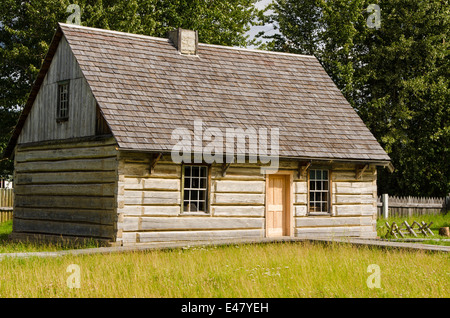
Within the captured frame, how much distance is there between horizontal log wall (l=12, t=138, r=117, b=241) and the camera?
17.4 metres

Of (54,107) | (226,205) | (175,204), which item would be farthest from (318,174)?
(54,107)

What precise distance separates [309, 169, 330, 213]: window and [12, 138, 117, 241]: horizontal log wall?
6468 mm

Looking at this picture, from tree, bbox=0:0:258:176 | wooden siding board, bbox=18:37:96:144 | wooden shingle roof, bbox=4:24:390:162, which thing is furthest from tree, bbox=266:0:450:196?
wooden siding board, bbox=18:37:96:144

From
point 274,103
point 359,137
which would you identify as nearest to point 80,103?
point 274,103

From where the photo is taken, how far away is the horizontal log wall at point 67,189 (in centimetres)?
1739

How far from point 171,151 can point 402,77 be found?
22178 millimetres

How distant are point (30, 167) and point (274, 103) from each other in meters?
7.99

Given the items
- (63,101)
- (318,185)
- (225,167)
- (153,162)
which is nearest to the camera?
(153,162)

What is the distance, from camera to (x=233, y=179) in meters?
18.8

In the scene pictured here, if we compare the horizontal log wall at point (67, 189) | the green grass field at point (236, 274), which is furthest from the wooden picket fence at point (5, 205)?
the green grass field at point (236, 274)

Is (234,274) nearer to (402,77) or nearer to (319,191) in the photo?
(319,191)

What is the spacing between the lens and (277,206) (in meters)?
19.8

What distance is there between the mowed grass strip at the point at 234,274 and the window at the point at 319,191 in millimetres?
5468
